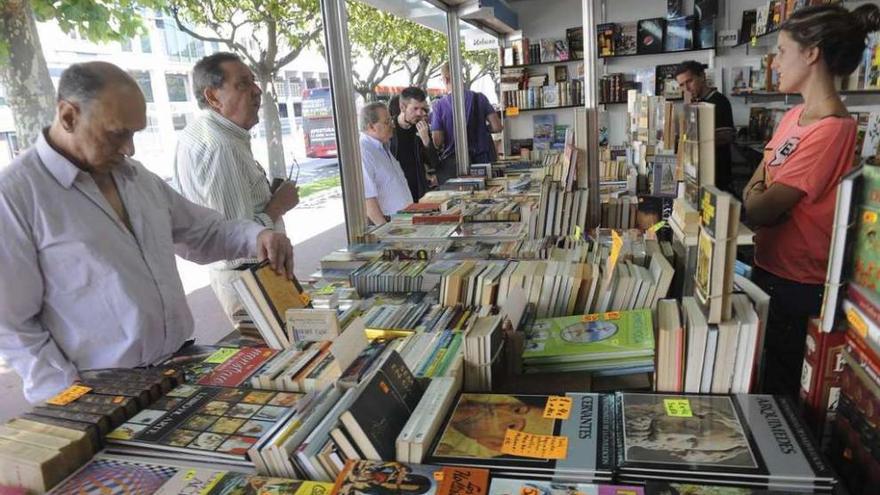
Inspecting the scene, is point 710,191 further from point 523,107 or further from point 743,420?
point 523,107

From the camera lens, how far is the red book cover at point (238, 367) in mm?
1393

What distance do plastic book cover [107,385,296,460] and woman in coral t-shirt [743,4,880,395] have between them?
A: 1386mm

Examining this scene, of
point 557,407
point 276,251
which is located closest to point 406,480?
point 557,407

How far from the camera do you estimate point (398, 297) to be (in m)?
2.04

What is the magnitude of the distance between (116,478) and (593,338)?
3.52 ft

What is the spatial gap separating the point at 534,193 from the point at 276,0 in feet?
12.2

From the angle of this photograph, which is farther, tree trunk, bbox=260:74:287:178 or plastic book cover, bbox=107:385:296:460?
tree trunk, bbox=260:74:287:178

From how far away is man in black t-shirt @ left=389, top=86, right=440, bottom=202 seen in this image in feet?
15.7

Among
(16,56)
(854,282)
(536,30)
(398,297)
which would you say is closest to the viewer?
(854,282)

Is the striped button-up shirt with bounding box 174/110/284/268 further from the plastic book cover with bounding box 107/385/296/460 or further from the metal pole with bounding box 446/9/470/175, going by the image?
the metal pole with bounding box 446/9/470/175

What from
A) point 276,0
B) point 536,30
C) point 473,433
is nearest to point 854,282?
point 473,433

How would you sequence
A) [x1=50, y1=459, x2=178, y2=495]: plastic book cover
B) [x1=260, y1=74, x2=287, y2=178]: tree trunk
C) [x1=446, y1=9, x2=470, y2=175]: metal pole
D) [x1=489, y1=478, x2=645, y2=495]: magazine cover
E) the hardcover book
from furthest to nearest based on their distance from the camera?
[x1=260, y1=74, x2=287, y2=178]: tree trunk < the hardcover book < [x1=446, y1=9, x2=470, y2=175]: metal pole < [x1=50, y1=459, x2=178, y2=495]: plastic book cover < [x1=489, y1=478, x2=645, y2=495]: magazine cover

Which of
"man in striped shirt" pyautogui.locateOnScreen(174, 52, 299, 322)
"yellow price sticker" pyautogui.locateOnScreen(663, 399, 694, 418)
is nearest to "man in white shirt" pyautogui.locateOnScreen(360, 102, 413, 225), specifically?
"man in striped shirt" pyautogui.locateOnScreen(174, 52, 299, 322)

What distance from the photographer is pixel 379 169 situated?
3.94 metres
